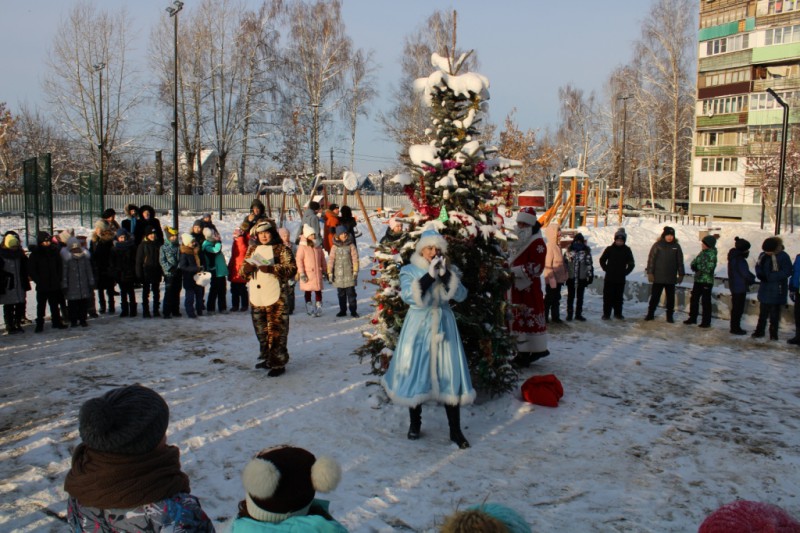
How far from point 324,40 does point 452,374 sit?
3713 cm

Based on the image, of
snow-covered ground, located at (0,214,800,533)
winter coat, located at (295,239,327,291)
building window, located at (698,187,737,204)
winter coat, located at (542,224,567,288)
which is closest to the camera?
snow-covered ground, located at (0,214,800,533)

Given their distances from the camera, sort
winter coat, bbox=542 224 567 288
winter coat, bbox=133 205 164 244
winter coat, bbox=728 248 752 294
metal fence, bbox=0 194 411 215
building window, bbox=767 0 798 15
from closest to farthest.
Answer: winter coat, bbox=728 248 752 294 → winter coat, bbox=542 224 567 288 → winter coat, bbox=133 205 164 244 → metal fence, bbox=0 194 411 215 → building window, bbox=767 0 798 15

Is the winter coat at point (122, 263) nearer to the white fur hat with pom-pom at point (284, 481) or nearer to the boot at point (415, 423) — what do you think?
the boot at point (415, 423)

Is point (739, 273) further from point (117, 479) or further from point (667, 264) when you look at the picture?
point (117, 479)

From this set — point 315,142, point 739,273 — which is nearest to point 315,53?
point 315,142

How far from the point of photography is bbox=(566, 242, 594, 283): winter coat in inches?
455

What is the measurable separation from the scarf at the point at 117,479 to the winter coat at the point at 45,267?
8724 mm

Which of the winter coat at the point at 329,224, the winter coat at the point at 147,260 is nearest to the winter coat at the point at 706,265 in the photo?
the winter coat at the point at 329,224

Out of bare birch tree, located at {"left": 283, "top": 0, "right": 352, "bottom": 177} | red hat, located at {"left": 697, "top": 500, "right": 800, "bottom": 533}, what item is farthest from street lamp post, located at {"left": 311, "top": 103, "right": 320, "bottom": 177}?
red hat, located at {"left": 697, "top": 500, "right": 800, "bottom": 533}

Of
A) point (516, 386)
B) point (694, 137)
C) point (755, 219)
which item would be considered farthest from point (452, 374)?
point (694, 137)

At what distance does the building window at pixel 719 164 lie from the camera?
45406 millimetres

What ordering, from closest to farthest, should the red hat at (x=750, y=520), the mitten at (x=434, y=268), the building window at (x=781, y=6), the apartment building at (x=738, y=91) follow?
the red hat at (x=750, y=520) < the mitten at (x=434, y=268) < the building window at (x=781, y=6) < the apartment building at (x=738, y=91)

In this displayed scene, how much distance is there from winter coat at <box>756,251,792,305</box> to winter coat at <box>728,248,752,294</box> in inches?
13.5

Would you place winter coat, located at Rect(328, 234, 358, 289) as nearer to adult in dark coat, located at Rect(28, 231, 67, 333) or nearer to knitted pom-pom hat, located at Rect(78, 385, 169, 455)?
adult in dark coat, located at Rect(28, 231, 67, 333)
